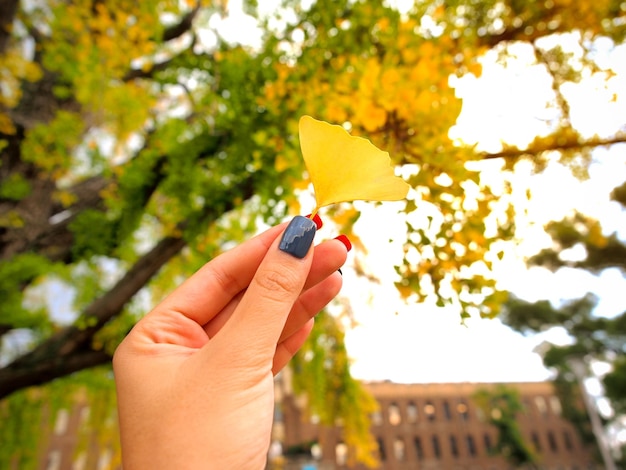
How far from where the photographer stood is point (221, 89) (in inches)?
140

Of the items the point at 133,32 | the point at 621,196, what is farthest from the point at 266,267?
the point at 621,196

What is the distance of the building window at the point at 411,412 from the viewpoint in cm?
3209

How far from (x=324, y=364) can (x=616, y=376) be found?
51.0ft

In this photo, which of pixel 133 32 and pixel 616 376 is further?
pixel 616 376

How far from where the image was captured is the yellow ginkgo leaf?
93cm

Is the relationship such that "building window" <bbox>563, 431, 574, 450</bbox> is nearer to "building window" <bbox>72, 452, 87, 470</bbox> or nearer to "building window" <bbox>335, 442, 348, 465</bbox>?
"building window" <bbox>335, 442, 348, 465</bbox>

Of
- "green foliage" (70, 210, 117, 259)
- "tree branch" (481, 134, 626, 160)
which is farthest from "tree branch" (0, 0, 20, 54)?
"tree branch" (481, 134, 626, 160)

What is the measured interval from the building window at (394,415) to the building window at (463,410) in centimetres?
514

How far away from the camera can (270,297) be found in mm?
892

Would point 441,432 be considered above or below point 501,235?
above

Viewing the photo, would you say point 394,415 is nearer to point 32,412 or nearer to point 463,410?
point 463,410

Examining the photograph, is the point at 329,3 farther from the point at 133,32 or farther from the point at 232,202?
the point at 133,32

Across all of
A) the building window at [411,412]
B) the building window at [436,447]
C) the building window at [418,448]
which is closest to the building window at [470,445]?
the building window at [436,447]

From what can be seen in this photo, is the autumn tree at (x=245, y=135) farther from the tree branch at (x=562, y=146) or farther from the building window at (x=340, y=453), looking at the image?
the building window at (x=340, y=453)
